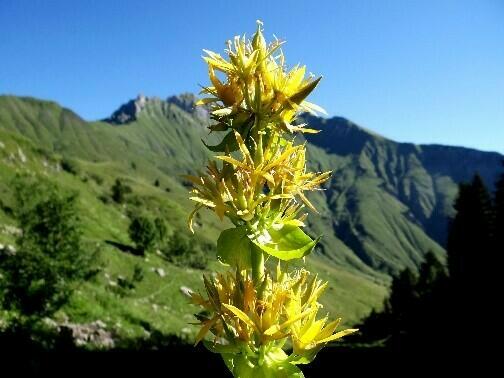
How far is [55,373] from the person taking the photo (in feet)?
47.5

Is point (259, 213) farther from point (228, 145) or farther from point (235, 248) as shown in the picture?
point (228, 145)

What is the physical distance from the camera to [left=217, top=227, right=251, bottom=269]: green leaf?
316 centimetres

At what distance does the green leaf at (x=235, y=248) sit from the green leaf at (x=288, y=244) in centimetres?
15

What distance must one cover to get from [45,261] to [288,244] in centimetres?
1793

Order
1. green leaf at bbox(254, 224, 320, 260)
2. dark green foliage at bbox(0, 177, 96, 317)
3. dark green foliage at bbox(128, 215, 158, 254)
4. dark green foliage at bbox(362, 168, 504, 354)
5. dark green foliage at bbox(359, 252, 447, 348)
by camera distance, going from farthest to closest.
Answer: dark green foliage at bbox(128, 215, 158, 254) < dark green foliage at bbox(359, 252, 447, 348) < dark green foliage at bbox(362, 168, 504, 354) < dark green foliage at bbox(0, 177, 96, 317) < green leaf at bbox(254, 224, 320, 260)

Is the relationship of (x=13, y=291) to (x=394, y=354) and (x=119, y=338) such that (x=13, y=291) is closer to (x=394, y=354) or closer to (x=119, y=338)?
(x=119, y=338)

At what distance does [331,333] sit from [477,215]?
50.5 m

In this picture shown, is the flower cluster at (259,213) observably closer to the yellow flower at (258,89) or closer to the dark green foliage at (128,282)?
the yellow flower at (258,89)

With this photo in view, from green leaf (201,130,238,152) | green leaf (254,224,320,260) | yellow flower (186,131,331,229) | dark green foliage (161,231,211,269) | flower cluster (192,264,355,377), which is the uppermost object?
green leaf (201,130,238,152)

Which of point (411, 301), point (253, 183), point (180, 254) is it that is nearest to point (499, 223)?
point (411, 301)

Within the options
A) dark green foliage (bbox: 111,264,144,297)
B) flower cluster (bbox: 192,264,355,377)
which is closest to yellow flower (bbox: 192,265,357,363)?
flower cluster (bbox: 192,264,355,377)

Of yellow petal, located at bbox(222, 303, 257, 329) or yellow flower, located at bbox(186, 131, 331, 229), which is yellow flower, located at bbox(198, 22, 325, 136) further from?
yellow petal, located at bbox(222, 303, 257, 329)

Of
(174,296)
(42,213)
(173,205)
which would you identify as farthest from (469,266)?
(173,205)

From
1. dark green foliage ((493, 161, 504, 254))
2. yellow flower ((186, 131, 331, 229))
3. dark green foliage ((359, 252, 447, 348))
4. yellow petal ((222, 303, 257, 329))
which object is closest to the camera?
yellow petal ((222, 303, 257, 329))
